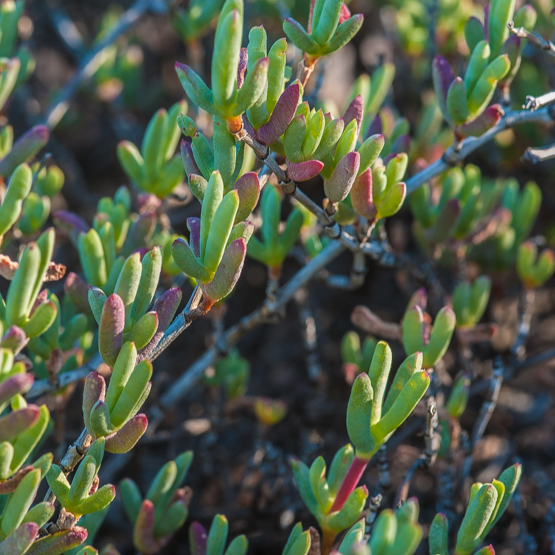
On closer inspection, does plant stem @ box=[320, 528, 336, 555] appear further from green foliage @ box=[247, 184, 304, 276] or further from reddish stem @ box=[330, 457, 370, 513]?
green foliage @ box=[247, 184, 304, 276]

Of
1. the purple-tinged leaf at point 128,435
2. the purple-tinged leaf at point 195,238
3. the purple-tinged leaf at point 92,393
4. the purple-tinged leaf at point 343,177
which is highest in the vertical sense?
the purple-tinged leaf at point 195,238

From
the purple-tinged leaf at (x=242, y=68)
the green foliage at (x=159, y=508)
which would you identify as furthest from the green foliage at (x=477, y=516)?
the purple-tinged leaf at (x=242, y=68)

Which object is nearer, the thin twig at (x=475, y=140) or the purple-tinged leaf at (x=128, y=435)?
the purple-tinged leaf at (x=128, y=435)

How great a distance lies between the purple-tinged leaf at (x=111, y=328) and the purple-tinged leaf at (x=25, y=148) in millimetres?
617

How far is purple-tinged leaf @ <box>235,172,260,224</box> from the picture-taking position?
2.90 feet

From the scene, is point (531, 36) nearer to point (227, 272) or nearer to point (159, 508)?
point (227, 272)

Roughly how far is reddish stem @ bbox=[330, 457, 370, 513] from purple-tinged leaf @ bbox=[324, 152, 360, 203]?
40 centimetres

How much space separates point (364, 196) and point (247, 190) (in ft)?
0.75

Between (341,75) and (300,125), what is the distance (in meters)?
1.97

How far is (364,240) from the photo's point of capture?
1122mm

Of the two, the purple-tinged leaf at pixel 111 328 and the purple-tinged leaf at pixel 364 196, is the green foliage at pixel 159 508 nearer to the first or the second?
the purple-tinged leaf at pixel 111 328

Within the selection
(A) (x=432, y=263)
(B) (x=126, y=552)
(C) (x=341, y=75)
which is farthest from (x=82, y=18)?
(B) (x=126, y=552)

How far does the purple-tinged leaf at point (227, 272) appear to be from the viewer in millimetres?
822

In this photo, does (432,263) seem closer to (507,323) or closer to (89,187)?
(507,323)
